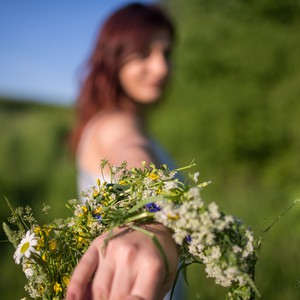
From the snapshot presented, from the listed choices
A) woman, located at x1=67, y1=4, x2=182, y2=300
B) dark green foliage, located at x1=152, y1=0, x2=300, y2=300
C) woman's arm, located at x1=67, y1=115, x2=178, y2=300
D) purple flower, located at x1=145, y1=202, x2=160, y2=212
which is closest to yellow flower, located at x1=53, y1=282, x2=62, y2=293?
woman's arm, located at x1=67, y1=115, x2=178, y2=300

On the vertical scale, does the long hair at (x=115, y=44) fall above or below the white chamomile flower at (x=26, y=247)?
above

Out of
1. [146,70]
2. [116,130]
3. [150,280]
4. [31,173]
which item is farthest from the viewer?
[31,173]

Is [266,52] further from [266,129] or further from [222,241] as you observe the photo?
[222,241]

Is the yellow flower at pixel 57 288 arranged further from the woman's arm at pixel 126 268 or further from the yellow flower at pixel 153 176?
the yellow flower at pixel 153 176

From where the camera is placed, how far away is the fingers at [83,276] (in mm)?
768

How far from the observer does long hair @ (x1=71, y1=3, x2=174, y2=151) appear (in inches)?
117

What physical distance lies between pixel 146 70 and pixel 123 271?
229 cm

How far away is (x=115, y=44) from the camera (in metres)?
3.02

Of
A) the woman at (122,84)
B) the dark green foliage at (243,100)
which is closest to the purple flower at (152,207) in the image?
the woman at (122,84)

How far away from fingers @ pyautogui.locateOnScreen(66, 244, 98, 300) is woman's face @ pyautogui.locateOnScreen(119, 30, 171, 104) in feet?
7.31

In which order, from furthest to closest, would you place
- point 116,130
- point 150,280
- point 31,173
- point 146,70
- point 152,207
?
point 31,173
point 146,70
point 116,130
point 152,207
point 150,280

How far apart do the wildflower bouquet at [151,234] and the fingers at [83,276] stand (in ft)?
0.20

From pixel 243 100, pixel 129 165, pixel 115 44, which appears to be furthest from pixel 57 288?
pixel 243 100

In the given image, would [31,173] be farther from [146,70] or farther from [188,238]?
[188,238]
